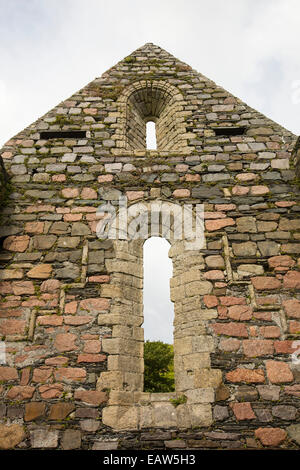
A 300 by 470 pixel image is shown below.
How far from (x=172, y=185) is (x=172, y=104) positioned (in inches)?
84.5

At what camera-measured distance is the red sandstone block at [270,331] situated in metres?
4.21

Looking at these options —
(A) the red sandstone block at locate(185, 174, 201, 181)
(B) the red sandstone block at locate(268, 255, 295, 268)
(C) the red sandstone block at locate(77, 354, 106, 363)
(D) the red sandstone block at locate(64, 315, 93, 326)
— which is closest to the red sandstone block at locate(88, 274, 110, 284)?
(D) the red sandstone block at locate(64, 315, 93, 326)

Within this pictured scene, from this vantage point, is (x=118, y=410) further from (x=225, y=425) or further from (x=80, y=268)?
(x=80, y=268)

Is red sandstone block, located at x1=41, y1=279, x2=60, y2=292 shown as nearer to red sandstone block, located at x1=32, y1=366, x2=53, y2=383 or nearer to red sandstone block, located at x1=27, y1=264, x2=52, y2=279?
red sandstone block, located at x1=27, y1=264, x2=52, y2=279

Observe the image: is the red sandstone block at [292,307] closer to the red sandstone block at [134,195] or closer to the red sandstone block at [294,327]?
the red sandstone block at [294,327]

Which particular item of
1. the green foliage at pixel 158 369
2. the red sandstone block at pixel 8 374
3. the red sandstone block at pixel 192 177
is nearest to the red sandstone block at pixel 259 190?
the red sandstone block at pixel 192 177

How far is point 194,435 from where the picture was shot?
3.70 meters

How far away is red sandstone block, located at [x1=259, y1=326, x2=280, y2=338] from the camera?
421 centimetres

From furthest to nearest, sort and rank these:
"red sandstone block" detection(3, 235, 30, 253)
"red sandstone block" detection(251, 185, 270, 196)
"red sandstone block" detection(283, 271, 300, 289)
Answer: "red sandstone block" detection(251, 185, 270, 196), "red sandstone block" detection(3, 235, 30, 253), "red sandstone block" detection(283, 271, 300, 289)

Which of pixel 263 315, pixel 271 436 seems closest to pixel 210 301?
pixel 263 315

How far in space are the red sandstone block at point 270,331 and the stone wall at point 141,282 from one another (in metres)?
0.01

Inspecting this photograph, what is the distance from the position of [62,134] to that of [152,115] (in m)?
2.13

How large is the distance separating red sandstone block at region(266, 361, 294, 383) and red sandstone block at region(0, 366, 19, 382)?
3103mm

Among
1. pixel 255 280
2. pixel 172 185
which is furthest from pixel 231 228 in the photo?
pixel 172 185
